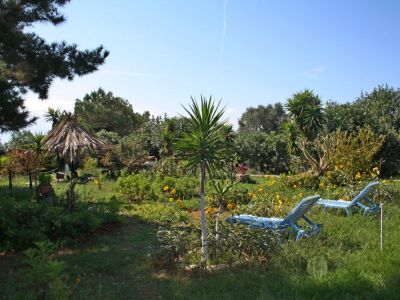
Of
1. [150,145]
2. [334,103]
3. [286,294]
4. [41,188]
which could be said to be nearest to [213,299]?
[286,294]

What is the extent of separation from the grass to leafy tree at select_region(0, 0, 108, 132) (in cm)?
437

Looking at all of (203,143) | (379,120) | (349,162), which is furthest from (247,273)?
(379,120)

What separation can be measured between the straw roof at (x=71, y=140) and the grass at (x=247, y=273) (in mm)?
3964

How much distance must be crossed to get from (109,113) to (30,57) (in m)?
41.1

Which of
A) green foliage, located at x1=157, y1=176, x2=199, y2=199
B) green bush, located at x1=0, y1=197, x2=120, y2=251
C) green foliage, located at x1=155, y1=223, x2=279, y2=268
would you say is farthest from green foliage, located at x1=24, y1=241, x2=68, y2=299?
green foliage, located at x1=157, y1=176, x2=199, y2=199

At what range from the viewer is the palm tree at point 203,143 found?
5.40 metres

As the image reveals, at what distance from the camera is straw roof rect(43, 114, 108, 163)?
419 inches

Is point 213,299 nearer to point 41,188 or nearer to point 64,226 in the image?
point 64,226

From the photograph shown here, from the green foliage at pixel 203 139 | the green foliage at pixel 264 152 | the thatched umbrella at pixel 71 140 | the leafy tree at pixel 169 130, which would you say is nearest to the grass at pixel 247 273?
the green foliage at pixel 203 139

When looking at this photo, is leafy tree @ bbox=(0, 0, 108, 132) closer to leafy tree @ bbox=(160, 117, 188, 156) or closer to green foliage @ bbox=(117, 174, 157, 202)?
green foliage @ bbox=(117, 174, 157, 202)

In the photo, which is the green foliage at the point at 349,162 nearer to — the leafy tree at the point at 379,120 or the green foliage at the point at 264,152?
the leafy tree at the point at 379,120

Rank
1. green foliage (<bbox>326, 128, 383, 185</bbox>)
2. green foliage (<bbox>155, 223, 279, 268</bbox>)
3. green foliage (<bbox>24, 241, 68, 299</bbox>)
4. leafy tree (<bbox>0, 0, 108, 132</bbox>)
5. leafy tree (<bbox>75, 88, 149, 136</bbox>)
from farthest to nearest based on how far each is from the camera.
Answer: leafy tree (<bbox>75, 88, 149, 136</bbox>) → green foliage (<bbox>326, 128, 383, 185</bbox>) → leafy tree (<bbox>0, 0, 108, 132</bbox>) → green foliage (<bbox>155, 223, 279, 268</bbox>) → green foliage (<bbox>24, 241, 68, 299</bbox>)

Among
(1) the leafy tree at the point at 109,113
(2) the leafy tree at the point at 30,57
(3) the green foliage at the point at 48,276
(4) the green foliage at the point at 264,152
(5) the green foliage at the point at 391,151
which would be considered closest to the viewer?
(3) the green foliage at the point at 48,276

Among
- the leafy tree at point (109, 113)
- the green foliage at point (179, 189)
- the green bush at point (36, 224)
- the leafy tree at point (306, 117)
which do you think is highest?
the leafy tree at point (109, 113)
